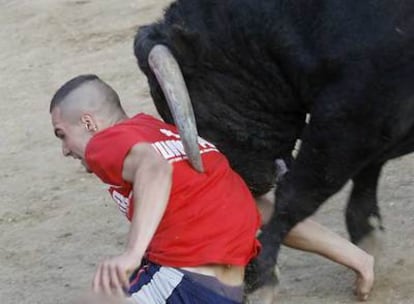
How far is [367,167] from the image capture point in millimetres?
4660

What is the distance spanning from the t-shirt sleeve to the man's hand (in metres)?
0.47

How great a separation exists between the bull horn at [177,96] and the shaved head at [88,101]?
19 centimetres

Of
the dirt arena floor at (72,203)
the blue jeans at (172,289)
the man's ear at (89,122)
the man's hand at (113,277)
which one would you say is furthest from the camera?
the dirt arena floor at (72,203)

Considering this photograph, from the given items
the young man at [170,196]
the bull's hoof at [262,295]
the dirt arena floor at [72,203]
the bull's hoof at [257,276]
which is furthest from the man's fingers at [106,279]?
the dirt arena floor at [72,203]

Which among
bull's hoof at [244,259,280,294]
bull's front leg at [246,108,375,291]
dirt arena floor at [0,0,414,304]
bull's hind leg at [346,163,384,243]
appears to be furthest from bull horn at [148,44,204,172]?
dirt arena floor at [0,0,414,304]

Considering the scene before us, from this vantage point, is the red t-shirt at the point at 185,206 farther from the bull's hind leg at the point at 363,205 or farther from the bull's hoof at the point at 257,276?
the bull's hind leg at the point at 363,205

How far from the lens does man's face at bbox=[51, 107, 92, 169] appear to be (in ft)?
12.7

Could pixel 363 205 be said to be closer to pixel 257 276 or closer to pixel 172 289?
pixel 257 276

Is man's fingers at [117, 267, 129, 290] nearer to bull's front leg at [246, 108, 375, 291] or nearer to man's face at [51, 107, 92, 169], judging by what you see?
man's face at [51, 107, 92, 169]

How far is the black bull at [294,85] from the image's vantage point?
4.09 meters

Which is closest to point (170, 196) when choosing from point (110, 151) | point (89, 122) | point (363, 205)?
point (110, 151)

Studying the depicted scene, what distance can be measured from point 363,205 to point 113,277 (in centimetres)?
184

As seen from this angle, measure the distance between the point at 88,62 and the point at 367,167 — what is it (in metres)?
4.69

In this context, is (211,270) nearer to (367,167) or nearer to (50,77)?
(367,167)
